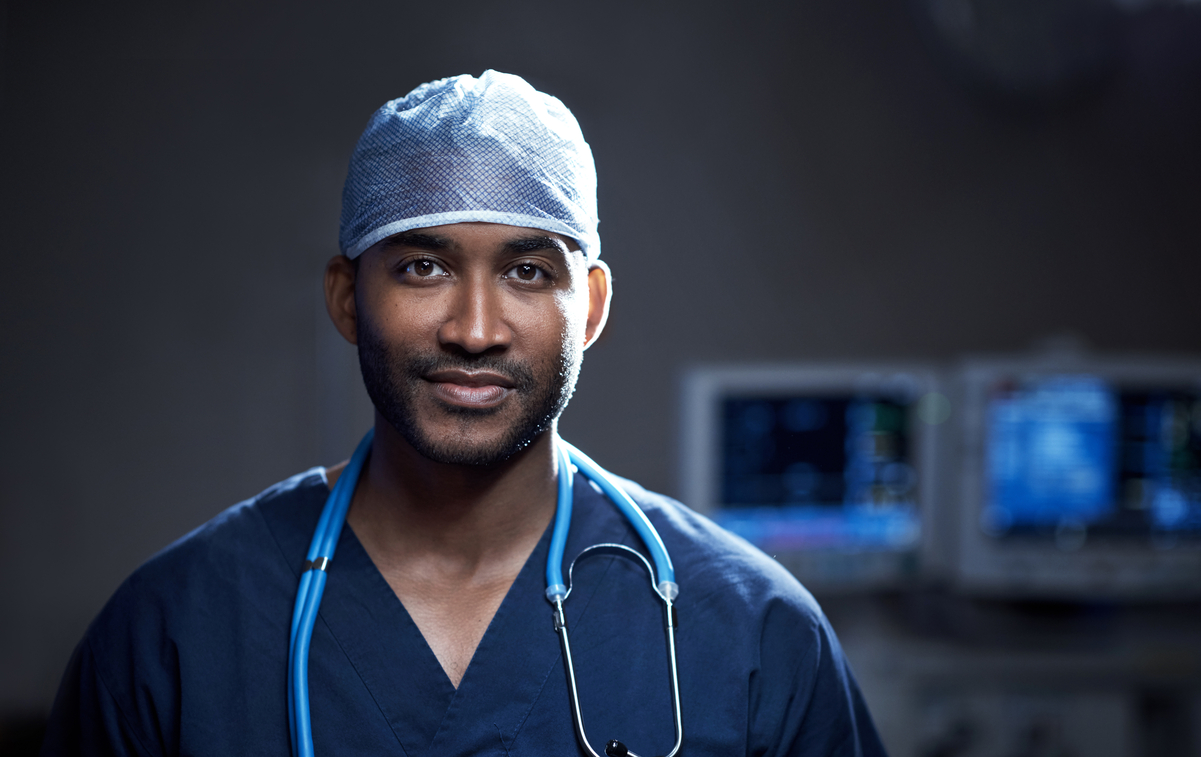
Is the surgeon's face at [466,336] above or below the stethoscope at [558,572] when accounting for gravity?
above

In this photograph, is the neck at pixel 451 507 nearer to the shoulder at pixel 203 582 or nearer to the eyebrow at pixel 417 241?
the shoulder at pixel 203 582

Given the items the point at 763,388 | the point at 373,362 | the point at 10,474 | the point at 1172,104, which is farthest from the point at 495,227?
the point at 1172,104

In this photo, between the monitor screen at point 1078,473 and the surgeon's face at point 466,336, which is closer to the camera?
the surgeon's face at point 466,336

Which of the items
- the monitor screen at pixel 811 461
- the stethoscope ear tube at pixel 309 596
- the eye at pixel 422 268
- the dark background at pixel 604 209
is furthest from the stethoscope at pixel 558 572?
the dark background at pixel 604 209

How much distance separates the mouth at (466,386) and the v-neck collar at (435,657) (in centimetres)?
22

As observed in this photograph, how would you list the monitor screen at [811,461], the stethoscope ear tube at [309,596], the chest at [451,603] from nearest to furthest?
the stethoscope ear tube at [309,596] < the chest at [451,603] < the monitor screen at [811,461]

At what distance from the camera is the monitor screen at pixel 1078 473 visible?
2.02m

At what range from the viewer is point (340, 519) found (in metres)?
1.00

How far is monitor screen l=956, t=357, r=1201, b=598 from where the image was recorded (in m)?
2.02

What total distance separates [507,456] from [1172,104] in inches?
90.3

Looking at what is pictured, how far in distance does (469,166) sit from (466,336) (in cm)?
17

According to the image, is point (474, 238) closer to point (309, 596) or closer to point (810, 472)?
point (309, 596)

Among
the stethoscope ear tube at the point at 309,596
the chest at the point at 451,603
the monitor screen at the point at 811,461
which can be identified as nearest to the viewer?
the stethoscope ear tube at the point at 309,596

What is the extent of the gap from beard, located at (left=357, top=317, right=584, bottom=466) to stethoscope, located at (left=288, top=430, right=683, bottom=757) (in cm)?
15
